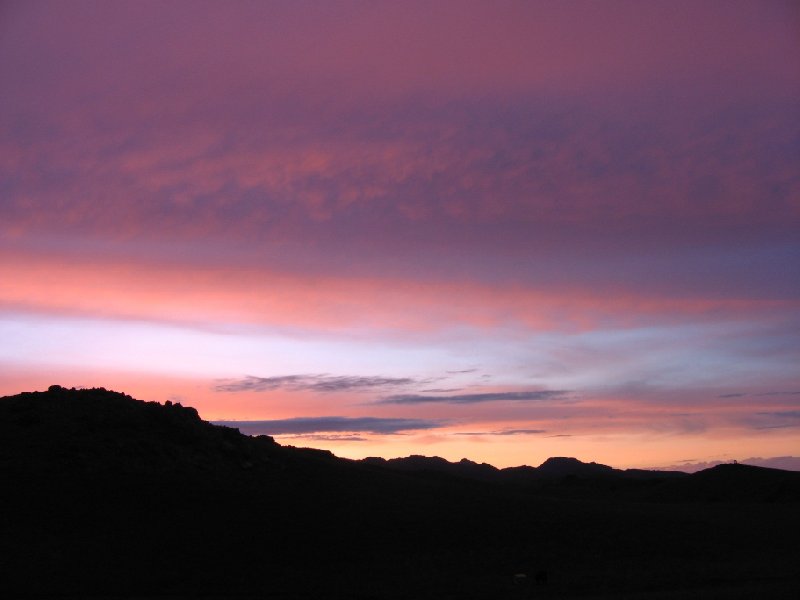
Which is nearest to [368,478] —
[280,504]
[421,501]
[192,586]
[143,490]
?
[421,501]

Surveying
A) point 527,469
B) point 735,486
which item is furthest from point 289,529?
point 527,469

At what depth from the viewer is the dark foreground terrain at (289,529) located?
76.4 feet

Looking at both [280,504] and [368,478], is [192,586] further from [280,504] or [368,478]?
[368,478]

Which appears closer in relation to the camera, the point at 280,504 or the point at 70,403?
the point at 280,504

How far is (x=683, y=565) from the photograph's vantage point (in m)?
26.2

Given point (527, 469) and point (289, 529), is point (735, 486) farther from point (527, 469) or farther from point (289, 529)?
point (527, 469)

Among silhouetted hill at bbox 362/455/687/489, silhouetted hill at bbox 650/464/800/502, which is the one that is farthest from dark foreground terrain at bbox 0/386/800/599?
silhouetted hill at bbox 362/455/687/489

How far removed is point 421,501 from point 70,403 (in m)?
17.4

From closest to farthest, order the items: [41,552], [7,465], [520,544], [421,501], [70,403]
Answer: [41,552] < [520,544] < [7,465] < [421,501] < [70,403]

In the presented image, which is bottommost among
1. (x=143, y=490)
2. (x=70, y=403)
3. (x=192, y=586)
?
(x=192, y=586)

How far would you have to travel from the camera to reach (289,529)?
29.9 meters

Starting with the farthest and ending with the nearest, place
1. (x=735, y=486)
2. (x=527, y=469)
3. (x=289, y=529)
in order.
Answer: (x=527, y=469) → (x=735, y=486) → (x=289, y=529)

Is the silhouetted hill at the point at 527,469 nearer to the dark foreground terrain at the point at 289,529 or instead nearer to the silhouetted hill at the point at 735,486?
the silhouetted hill at the point at 735,486

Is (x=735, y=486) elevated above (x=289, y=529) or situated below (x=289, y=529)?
below
